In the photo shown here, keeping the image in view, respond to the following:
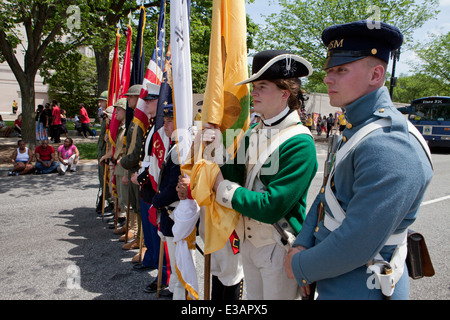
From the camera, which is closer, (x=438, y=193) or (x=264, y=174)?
(x=264, y=174)

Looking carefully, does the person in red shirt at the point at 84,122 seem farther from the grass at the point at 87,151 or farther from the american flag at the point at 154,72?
the american flag at the point at 154,72

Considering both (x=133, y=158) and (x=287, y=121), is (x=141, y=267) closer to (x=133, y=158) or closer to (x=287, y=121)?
(x=133, y=158)

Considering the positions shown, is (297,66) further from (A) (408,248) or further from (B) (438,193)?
(B) (438,193)

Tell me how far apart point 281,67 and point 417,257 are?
53.1 inches

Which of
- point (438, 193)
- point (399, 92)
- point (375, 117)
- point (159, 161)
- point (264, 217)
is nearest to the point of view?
point (375, 117)

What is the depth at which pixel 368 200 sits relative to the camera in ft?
4.63

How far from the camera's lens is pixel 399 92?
61.1 m

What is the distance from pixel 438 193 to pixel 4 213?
33.1 feet

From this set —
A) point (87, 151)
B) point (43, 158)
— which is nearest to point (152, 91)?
point (43, 158)

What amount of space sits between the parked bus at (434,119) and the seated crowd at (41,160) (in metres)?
18.0

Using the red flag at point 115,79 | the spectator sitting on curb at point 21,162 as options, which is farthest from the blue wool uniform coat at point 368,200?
the spectator sitting on curb at point 21,162

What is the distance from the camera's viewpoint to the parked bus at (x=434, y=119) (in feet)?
60.7

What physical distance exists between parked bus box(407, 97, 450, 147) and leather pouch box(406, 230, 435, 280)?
19.9m

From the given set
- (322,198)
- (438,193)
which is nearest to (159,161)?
(322,198)
